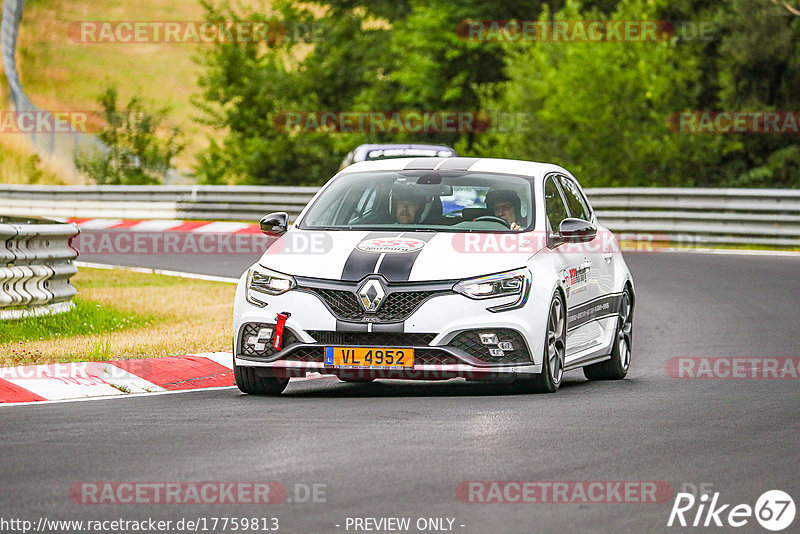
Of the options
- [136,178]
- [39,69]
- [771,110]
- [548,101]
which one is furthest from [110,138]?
[39,69]

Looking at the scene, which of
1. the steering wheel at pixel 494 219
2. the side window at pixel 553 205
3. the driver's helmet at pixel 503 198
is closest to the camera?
the steering wheel at pixel 494 219

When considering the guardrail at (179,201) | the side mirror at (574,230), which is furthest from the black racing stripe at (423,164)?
the guardrail at (179,201)

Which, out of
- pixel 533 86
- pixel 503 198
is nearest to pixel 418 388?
pixel 503 198

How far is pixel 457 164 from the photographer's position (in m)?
11.5

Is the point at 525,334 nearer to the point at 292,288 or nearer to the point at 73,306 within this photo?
the point at 292,288

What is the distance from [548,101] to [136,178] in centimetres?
1591

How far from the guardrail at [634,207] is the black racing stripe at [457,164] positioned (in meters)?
15.1

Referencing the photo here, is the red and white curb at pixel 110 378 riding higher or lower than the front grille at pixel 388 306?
lower

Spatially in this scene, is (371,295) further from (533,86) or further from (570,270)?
(533,86)

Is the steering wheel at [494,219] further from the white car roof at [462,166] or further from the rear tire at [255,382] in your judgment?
the rear tire at [255,382]

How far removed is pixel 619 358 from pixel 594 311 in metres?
0.66

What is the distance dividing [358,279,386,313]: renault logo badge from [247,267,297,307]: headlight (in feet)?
1.57

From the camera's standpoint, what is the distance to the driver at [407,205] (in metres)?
10.9

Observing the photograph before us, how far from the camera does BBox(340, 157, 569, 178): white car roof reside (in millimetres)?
11320
